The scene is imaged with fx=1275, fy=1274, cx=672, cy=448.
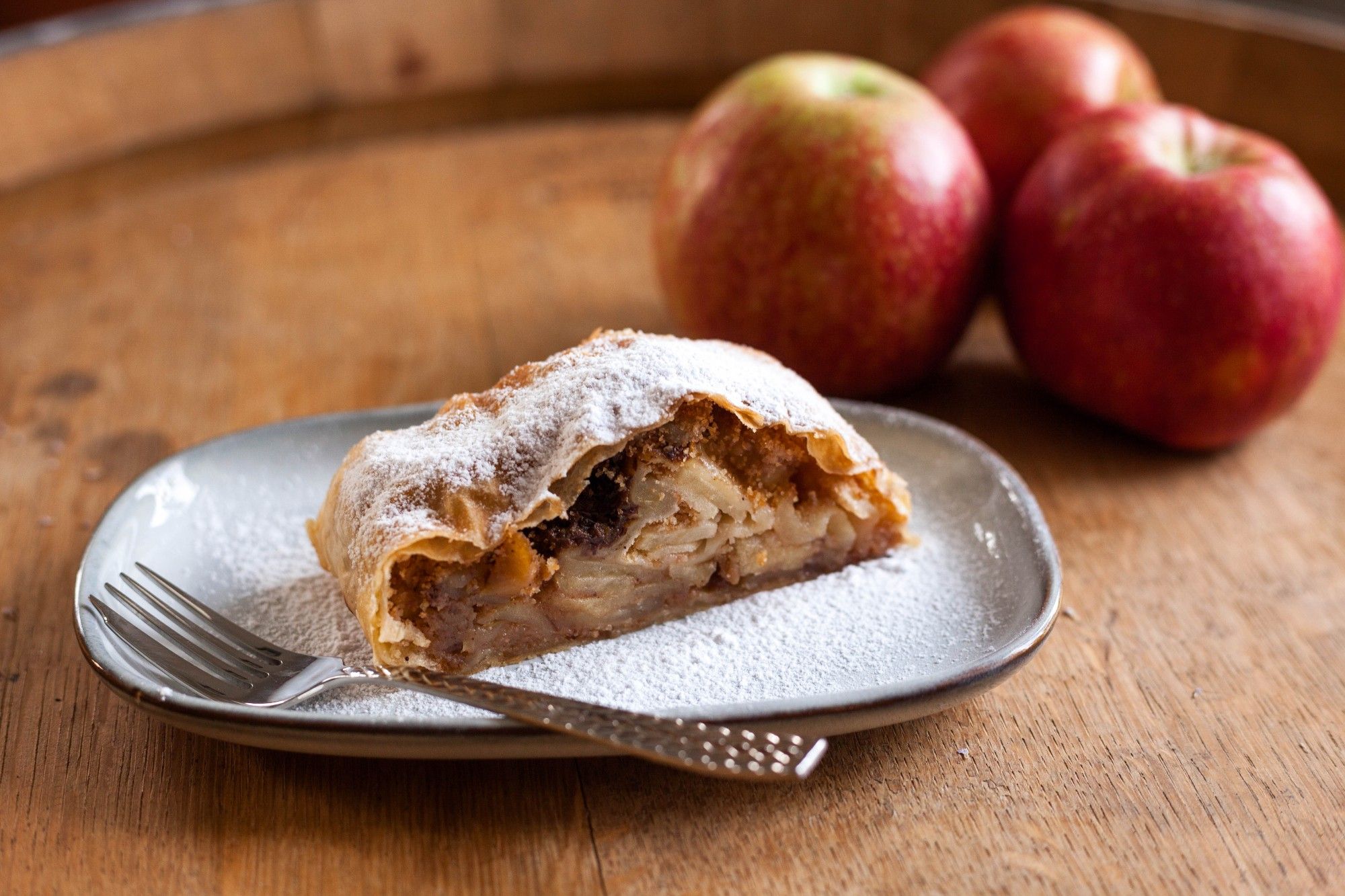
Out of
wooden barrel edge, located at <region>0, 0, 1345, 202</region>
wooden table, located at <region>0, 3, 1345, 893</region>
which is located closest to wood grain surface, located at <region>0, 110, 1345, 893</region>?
wooden table, located at <region>0, 3, 1345, 893</region>

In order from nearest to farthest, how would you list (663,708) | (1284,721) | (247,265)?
(663,708) < (1284,721) < (247,265)

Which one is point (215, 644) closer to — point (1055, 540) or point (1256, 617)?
point (1055, 540)

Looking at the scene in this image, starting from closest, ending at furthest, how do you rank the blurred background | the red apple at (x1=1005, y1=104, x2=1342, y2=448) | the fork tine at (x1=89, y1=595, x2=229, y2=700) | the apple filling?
1. the fork tine at (x1=89, y1=595, x2=229, y2=700)
2. the apple filling
3. the red apple at (x1=1005, y1=104, x2=1342, y2=448)
4. the blurred background

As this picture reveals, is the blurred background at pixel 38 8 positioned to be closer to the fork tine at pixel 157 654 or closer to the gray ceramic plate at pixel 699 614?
the gray ceramic plate at pixel 699 614

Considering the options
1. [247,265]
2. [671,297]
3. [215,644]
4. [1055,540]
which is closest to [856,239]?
[671,297]

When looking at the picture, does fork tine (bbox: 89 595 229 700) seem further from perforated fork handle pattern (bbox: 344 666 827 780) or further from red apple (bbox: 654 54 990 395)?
red apple (bbox: 654 54 990 395)

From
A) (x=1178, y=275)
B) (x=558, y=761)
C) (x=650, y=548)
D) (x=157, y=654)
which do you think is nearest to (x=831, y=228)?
(x=1178, y=275)
